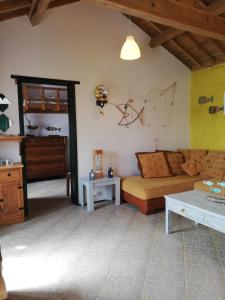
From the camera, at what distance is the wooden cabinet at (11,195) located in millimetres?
3216

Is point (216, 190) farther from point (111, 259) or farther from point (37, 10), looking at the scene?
point (37, 10)

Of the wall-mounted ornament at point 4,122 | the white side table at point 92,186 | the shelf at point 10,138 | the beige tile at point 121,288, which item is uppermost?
the wall-mounted ornament at point 4,122

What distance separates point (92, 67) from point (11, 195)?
94.9 inches

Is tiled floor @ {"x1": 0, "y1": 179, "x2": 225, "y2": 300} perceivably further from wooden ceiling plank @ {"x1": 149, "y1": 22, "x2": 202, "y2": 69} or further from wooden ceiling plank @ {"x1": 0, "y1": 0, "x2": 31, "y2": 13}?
wooden ceiling plank @ {"x1": 149, "y1": 22, "x2": 202, "y2": 69}

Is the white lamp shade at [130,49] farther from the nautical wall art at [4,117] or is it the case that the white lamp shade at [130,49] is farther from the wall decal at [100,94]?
the nautical wall art at [4,117]

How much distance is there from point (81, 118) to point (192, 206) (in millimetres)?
2301

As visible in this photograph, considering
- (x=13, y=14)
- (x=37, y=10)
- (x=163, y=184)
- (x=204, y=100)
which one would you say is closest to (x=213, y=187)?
(x=163, y=184)

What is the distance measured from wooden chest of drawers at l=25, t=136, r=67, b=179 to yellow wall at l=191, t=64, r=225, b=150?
3298 mm

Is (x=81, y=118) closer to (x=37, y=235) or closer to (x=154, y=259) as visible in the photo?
(x=37, y=235)

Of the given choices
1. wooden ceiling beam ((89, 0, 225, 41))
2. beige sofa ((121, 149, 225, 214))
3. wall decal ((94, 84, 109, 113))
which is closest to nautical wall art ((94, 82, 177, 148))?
wall decal ((94, 84, 109, 113))

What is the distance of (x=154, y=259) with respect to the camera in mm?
2373

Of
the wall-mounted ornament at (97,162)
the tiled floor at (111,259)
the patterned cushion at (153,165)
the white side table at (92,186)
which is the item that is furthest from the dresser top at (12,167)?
the patterned cushion at (153,165)

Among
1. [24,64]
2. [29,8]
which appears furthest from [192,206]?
[29,8]

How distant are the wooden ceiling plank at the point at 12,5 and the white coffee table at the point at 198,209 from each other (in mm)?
3071
